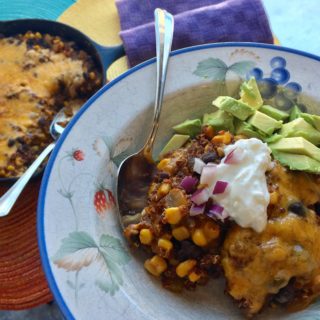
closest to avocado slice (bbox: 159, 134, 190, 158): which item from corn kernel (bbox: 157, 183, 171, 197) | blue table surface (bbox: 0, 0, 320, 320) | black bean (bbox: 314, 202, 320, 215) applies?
corn kernel (bbox: 157, 183, 171, 197)

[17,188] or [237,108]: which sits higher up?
[237,108]

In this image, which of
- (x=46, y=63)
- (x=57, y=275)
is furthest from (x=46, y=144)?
Answer: (x=57, y=275)

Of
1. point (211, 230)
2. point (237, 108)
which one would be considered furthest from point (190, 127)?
point (211, 230)

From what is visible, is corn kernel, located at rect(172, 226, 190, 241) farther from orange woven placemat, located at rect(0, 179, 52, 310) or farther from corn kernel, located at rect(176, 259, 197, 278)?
orange woven placemat, located at rect(0, 179, 52, 310)

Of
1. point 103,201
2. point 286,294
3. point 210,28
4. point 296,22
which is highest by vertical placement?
point 210,28

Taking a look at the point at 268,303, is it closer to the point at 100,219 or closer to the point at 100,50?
the point at 100,219

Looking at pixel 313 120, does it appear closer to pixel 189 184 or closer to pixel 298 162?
pixel 298 162
